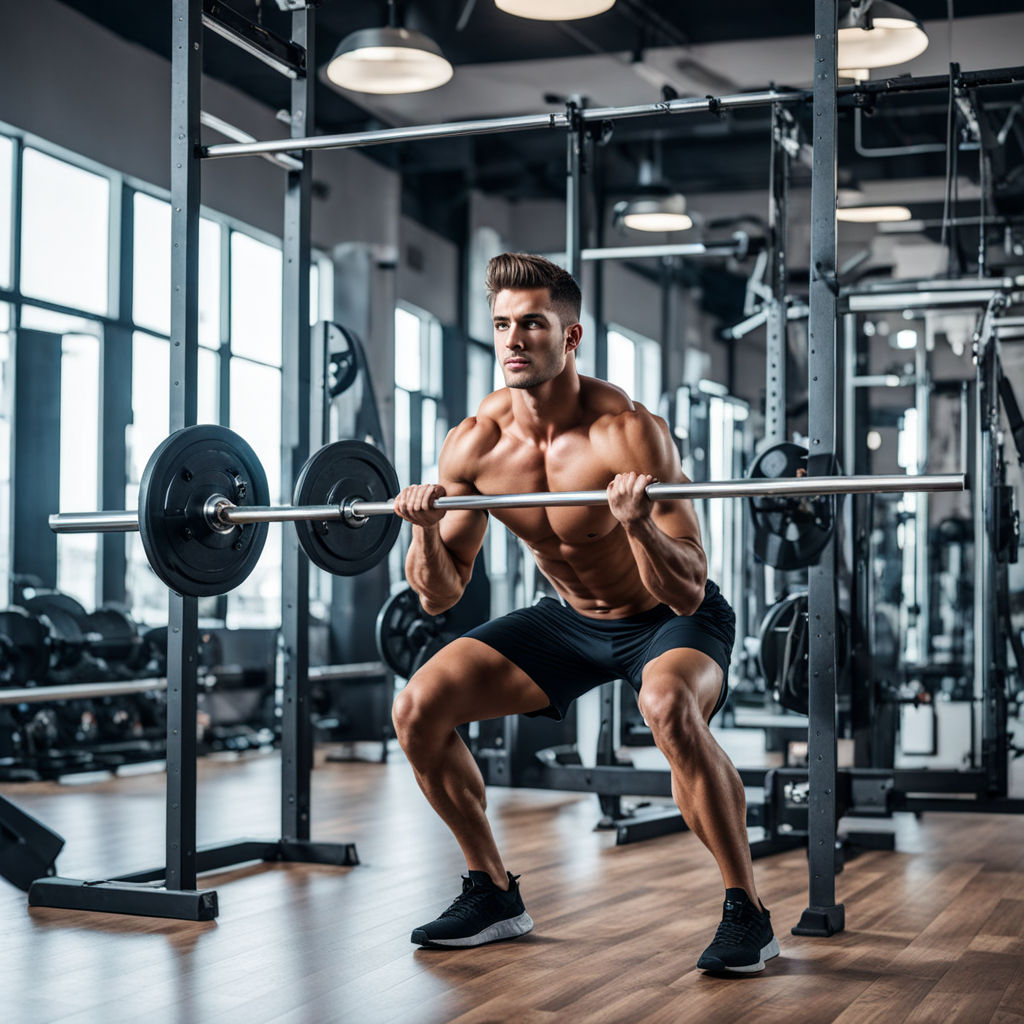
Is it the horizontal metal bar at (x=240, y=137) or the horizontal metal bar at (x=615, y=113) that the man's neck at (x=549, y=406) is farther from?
the horizontal metal bar at (x=240, y=137)

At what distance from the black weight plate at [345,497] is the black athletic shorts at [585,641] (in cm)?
41

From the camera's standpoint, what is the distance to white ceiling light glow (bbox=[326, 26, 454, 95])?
5.27m

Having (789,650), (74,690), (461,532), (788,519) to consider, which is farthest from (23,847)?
(74,690)

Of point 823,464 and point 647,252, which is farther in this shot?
point 647,252

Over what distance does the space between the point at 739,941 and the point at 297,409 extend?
2085mm

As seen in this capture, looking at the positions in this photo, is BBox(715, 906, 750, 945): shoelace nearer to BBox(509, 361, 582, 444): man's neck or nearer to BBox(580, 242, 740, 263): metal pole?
BBox(509, 361, 582, 444): man's neck

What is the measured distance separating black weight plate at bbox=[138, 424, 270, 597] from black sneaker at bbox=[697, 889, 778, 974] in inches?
53.1

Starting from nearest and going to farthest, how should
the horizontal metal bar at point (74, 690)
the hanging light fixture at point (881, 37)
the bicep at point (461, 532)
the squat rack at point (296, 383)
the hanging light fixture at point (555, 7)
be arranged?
the bicep at point (461, 532)
the squat rack at point (296, 383)
the hanging light fixture at point (555, 7)
the hanging light fixture at point (881, 37)
the horizontal metal bar at point (74, 690)

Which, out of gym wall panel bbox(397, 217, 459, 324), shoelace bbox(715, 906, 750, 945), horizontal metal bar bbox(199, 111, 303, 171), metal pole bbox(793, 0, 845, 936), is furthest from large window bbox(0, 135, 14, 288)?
shoelace bbox(715, 906, 750, 945)

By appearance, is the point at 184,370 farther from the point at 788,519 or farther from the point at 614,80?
the point at 614,80

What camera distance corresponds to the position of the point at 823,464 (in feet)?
10.5

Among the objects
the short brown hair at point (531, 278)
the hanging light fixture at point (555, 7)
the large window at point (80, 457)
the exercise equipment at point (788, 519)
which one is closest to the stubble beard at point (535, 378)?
the short brown hair at point (531, 278)

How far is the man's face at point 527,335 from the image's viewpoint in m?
2.95

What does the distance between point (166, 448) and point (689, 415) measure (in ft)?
16.7
